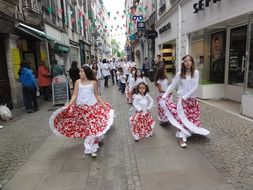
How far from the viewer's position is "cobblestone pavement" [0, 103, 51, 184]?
161 inches

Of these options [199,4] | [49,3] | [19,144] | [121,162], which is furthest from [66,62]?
[121,162]

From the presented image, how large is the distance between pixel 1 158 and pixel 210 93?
23.6ft

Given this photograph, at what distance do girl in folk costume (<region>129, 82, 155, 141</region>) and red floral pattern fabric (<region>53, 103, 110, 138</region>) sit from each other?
2.51 feet

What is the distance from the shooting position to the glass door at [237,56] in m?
7.50

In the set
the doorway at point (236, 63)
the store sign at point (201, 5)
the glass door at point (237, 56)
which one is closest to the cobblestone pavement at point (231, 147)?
the doorway at point (236, 63)

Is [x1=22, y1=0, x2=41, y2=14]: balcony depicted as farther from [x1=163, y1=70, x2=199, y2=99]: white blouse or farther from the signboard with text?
[x1=163, y1=70, x2=199, y2=99]: white blouse

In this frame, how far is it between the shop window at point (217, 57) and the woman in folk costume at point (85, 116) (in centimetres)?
604

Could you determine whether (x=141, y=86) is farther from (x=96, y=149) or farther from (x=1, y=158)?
(x=1, y=158)

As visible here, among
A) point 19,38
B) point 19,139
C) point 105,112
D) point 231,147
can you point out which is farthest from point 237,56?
point 19,38

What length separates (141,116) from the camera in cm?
500

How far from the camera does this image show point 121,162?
4.00 metres

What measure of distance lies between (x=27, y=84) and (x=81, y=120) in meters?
4.57

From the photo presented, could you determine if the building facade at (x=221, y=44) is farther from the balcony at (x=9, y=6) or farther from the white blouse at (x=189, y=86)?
the balcony at (x=9, y=6)

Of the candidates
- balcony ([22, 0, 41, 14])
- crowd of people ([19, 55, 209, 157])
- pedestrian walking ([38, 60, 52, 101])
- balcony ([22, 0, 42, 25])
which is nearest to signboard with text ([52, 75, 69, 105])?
pedestrian walking ([38, 60, 52, 101])
